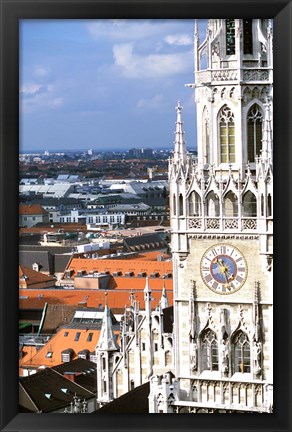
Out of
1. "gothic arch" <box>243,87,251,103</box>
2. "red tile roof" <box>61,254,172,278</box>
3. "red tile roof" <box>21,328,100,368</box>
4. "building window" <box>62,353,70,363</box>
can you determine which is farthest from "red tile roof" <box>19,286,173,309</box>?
"gothic arch" <box>243,87,251,103</box>

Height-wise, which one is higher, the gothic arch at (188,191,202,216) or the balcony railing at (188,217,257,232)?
the gothic arch at (188,191,202,216)

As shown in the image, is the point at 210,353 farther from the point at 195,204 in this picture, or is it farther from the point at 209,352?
the point at 195,204

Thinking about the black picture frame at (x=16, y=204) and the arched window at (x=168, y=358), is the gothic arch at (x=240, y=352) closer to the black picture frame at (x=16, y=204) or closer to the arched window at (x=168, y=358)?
the arched window at (x=168, y=358)

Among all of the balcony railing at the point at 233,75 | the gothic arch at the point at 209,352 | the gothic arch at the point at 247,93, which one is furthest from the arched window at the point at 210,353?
the balcony railing at the point at 233,75

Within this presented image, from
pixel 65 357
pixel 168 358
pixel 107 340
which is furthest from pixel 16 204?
pixel 65 357

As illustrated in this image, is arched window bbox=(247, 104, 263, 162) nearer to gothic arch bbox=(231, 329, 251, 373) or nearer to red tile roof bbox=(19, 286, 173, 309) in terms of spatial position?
gothic arch bbox=(231, 329, 251, 373)
